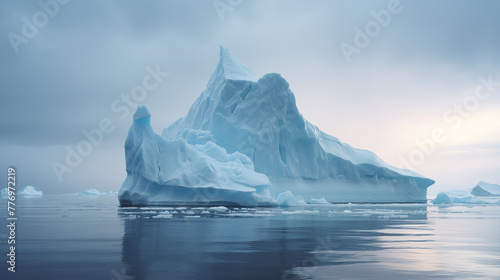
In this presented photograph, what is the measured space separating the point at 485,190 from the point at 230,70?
45.6 m

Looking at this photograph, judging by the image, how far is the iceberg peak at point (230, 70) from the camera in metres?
35.8

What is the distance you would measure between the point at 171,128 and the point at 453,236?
33483 millimetres

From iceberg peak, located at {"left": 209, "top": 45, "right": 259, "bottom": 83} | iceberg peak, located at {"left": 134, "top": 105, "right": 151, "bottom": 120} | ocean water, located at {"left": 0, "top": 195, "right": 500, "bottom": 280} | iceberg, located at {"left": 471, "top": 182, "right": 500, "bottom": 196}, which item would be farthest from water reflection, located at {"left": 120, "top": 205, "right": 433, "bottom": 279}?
iceberg, located at {"left": 471, "top": 182, "right": 500, "bottom": 196}

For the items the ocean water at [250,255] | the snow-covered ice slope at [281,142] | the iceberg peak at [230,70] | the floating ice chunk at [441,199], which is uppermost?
the iceberg peak at [230,70]

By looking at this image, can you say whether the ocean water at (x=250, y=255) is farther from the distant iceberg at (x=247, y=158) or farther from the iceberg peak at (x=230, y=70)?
the iceberg peak at (x=230, y=70)

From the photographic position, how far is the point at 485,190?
65750mm

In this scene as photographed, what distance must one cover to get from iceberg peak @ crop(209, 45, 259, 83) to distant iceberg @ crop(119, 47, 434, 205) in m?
0.11

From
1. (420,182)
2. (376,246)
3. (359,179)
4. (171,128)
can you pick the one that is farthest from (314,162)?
(376,246)

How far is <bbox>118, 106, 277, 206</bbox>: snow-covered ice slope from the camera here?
86.8ft

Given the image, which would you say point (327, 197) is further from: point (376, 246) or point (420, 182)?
point (376, 246)

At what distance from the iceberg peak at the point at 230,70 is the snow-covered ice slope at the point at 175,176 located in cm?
911

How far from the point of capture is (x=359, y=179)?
3781 cm

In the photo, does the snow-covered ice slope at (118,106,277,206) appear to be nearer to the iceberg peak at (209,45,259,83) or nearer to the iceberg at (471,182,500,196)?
the iceberg peak at (209,45,259,83)

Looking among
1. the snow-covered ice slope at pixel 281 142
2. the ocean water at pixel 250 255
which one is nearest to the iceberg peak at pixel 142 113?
the snow-covered ice slope at pixel 281 142
